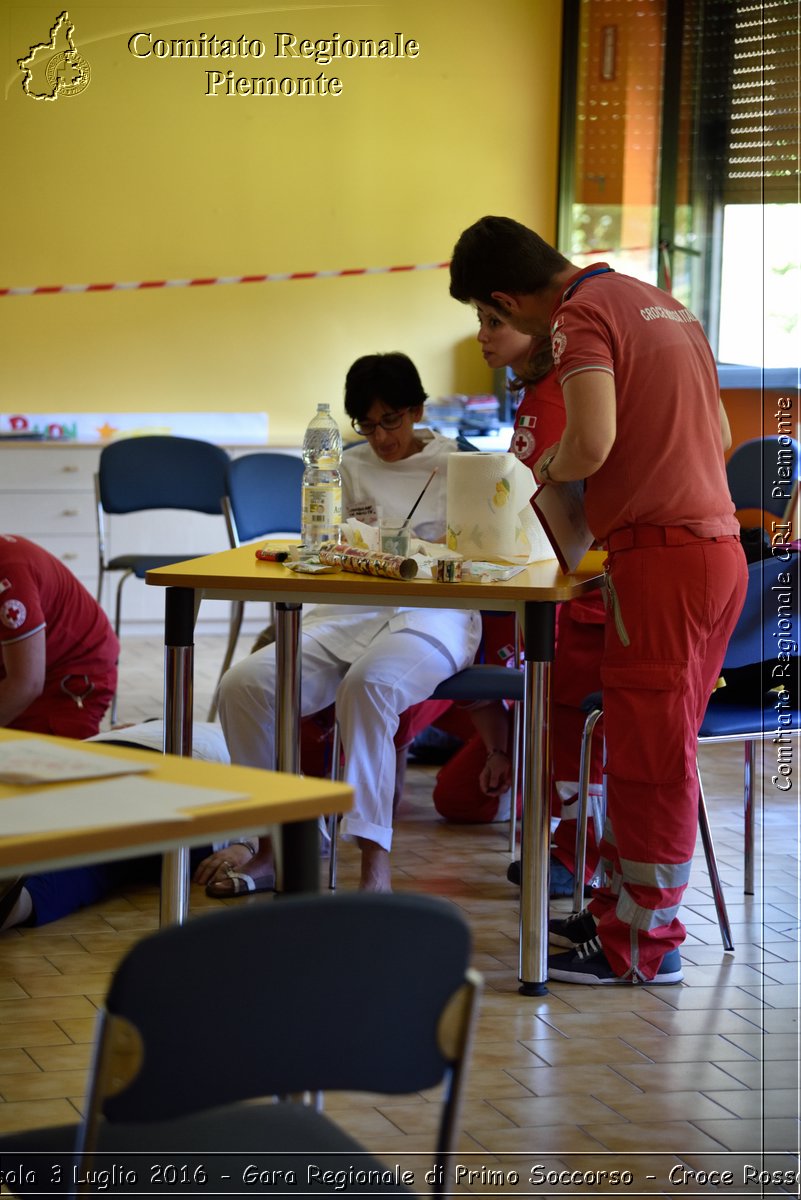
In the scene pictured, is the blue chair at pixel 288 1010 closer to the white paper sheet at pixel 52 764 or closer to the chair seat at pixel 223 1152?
the chair seat at pixel 223 1152

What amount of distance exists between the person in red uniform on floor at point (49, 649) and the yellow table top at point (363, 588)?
1.85 ft

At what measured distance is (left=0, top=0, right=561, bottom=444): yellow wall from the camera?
21.5ft

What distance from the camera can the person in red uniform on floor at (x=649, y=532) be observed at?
230 centimetres

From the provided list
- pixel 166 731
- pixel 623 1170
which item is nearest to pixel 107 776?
pixel 623 1170

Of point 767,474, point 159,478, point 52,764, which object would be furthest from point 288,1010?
point 159,478

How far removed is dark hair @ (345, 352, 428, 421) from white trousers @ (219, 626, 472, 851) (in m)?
0.50

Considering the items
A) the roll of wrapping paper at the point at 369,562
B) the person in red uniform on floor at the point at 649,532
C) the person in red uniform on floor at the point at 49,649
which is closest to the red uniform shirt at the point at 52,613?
the person in red uniform on floor at the point at 49,649

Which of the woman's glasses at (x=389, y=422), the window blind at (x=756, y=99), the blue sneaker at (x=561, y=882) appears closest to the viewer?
the blue sneaker at (x=561, y=882)

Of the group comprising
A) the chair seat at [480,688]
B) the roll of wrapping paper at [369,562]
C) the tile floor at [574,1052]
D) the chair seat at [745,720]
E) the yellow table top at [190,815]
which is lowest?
the tile floor at [574,1052]

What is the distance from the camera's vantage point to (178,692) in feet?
7.93

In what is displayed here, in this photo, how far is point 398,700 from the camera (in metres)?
2.80

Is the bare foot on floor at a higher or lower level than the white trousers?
lower

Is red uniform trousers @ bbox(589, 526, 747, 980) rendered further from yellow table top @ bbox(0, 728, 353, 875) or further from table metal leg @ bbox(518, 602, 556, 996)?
yellow table top @ bbox(0, 728, 353, 875)

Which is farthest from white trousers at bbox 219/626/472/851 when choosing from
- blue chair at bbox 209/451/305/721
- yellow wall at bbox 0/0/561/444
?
yellow wall at bbox 0/0/561/444
